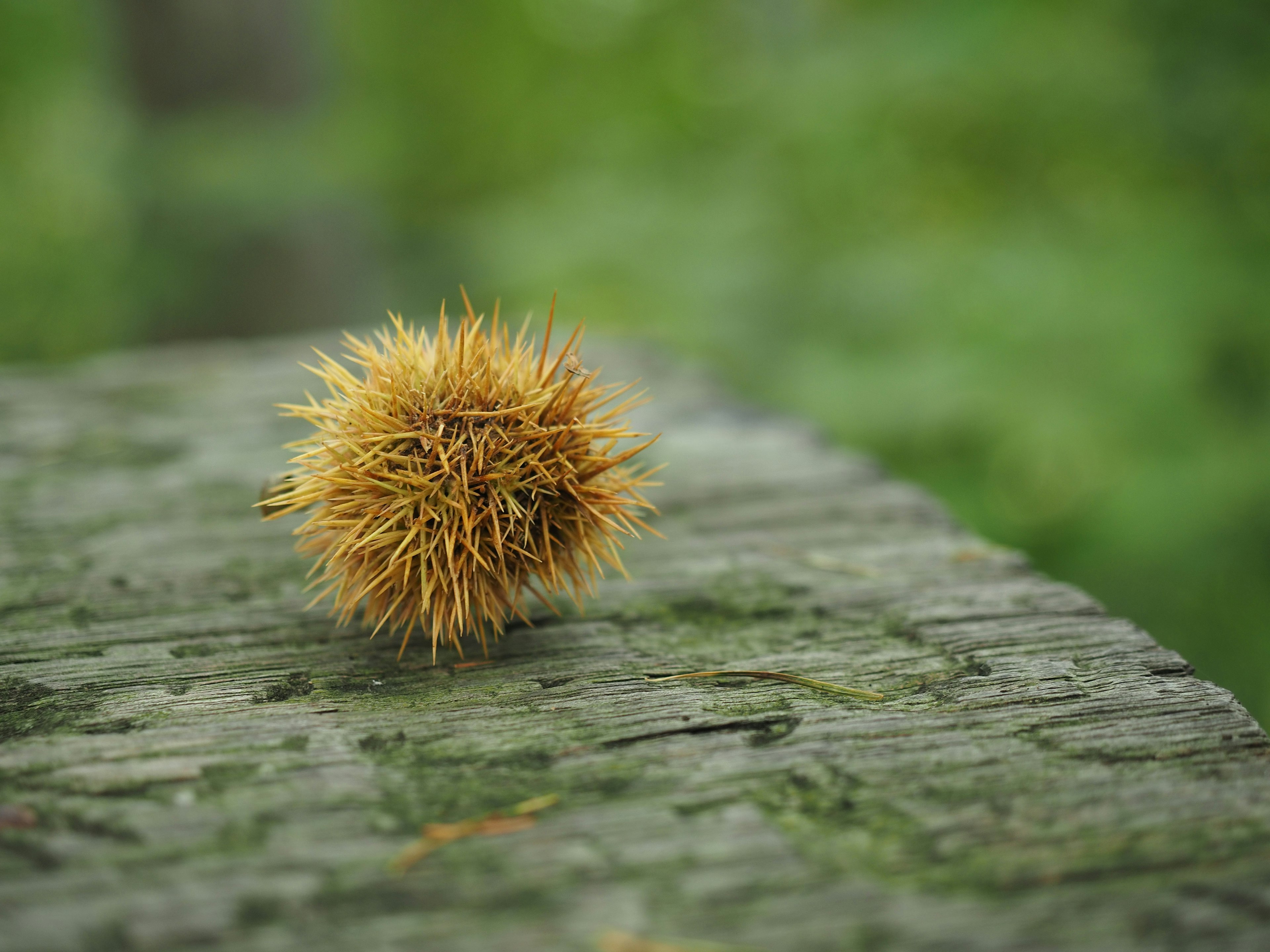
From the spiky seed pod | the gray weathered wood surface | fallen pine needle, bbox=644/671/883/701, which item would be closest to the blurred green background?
the gray weathered wood surface

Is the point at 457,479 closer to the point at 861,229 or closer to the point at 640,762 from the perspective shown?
the point at 640,762

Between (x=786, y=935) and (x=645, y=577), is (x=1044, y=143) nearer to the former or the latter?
(x=645, y=577)

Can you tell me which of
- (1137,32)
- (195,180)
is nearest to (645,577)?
(1137,32)

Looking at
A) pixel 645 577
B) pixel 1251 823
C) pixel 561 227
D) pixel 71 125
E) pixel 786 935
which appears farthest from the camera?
pixel 71 125

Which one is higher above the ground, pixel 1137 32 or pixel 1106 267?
pixel 1137 32

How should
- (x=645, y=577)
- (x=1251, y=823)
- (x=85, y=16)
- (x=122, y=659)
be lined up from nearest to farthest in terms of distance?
(x=1251, y=823), (x=122, y=659), (x=645, y=577), (x=85, y=16)

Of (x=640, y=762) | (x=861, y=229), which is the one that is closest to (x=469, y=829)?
(x=640, y=762)
